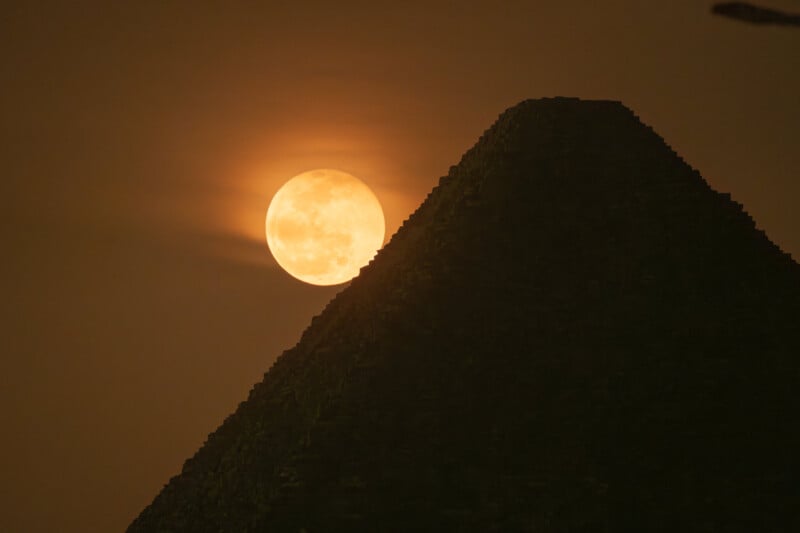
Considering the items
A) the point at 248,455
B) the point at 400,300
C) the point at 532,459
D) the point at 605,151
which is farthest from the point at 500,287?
the point at 248,455

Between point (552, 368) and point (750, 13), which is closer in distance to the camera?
point (750, 13)

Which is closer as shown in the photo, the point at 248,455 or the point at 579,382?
the point at 579,382

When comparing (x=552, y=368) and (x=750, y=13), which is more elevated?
(x=552, y=368)

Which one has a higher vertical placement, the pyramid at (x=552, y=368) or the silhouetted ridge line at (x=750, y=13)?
the pyramid at (x=552, y=368)

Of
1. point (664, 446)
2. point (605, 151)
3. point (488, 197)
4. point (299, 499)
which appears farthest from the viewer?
point (605, 151)

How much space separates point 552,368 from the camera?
20.9 meters

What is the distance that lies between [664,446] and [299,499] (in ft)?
24.3

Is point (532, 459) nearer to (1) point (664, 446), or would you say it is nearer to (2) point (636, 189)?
(1) point (664, 446)

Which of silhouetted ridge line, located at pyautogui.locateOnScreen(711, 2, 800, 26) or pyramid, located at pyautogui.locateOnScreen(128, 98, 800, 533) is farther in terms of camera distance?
pyramid, located at pyautogui.locateOnScreen(128, 98, 800, 533)

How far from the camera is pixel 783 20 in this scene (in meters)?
3.18

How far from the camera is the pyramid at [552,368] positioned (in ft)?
62.0

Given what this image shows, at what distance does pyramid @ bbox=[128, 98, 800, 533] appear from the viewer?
62.0 ft

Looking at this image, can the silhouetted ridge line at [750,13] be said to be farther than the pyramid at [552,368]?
No

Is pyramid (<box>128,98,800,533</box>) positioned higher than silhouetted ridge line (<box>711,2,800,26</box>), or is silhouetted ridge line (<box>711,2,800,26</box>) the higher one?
pyramid (<box>128,98,800,533</box>)
